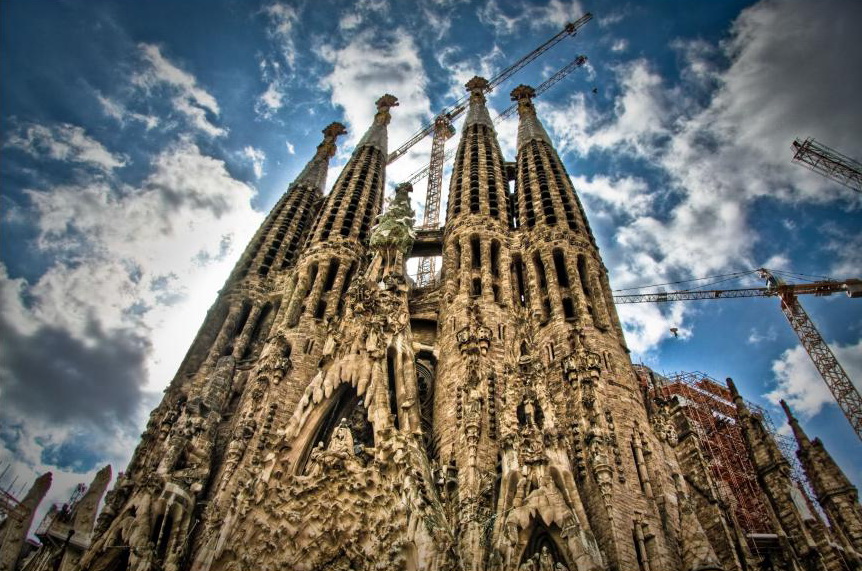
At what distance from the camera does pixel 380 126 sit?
1759 inches

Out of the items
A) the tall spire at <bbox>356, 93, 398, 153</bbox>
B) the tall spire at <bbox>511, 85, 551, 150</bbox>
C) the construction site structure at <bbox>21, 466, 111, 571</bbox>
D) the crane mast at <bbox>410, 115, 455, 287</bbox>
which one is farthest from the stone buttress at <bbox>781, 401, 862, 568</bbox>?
the tall spire at <bbox>356, 93, 398, 153</bbox>

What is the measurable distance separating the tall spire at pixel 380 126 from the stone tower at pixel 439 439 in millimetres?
15024

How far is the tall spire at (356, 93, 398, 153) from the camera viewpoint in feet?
137

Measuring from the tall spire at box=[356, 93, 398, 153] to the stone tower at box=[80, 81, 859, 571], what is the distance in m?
15.0

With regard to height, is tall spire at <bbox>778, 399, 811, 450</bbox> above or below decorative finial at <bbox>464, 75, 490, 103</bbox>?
below

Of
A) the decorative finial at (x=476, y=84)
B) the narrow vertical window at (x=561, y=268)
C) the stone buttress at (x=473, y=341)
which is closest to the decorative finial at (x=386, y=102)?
the decorative finial at (x=476, y=84)

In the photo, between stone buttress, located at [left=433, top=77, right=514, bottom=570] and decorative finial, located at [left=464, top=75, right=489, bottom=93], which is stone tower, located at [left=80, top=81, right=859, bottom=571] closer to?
stone buttress, located at [left=433, top=77, right=514, bottom=570]

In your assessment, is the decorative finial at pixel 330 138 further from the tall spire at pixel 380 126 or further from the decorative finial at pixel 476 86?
the decorative finial at pixel 476 86

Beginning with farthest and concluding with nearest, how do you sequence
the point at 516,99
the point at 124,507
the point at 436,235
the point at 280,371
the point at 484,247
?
the point at 516,99, the point at 436,235, the point at 484,247, the point at 280,371, the point at 124,507

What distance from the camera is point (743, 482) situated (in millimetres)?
29672

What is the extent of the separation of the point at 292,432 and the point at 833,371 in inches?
1329

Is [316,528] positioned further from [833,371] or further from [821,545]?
[833,371]

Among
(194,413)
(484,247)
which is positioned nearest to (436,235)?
(484,247)

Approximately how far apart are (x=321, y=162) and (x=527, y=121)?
50.7 feet
